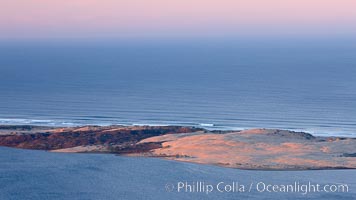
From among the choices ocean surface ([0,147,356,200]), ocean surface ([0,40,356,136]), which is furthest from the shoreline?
ocean surface ([0,40,356,136])

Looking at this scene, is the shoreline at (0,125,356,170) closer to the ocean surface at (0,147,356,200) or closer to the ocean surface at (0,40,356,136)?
the ocean surface at (0,147,356,200)

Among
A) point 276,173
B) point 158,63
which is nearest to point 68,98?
point 276,173

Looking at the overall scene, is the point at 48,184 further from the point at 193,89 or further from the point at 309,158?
the point at 193,89

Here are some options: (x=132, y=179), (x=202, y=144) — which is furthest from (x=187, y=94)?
(x=132, y=179)

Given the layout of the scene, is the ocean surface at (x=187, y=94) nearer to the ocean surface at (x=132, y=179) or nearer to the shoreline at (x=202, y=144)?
the shoreline at (x=202, y=144)

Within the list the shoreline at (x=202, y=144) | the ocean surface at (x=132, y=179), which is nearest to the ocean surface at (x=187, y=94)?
the shoreline at (x=202, y=144)
